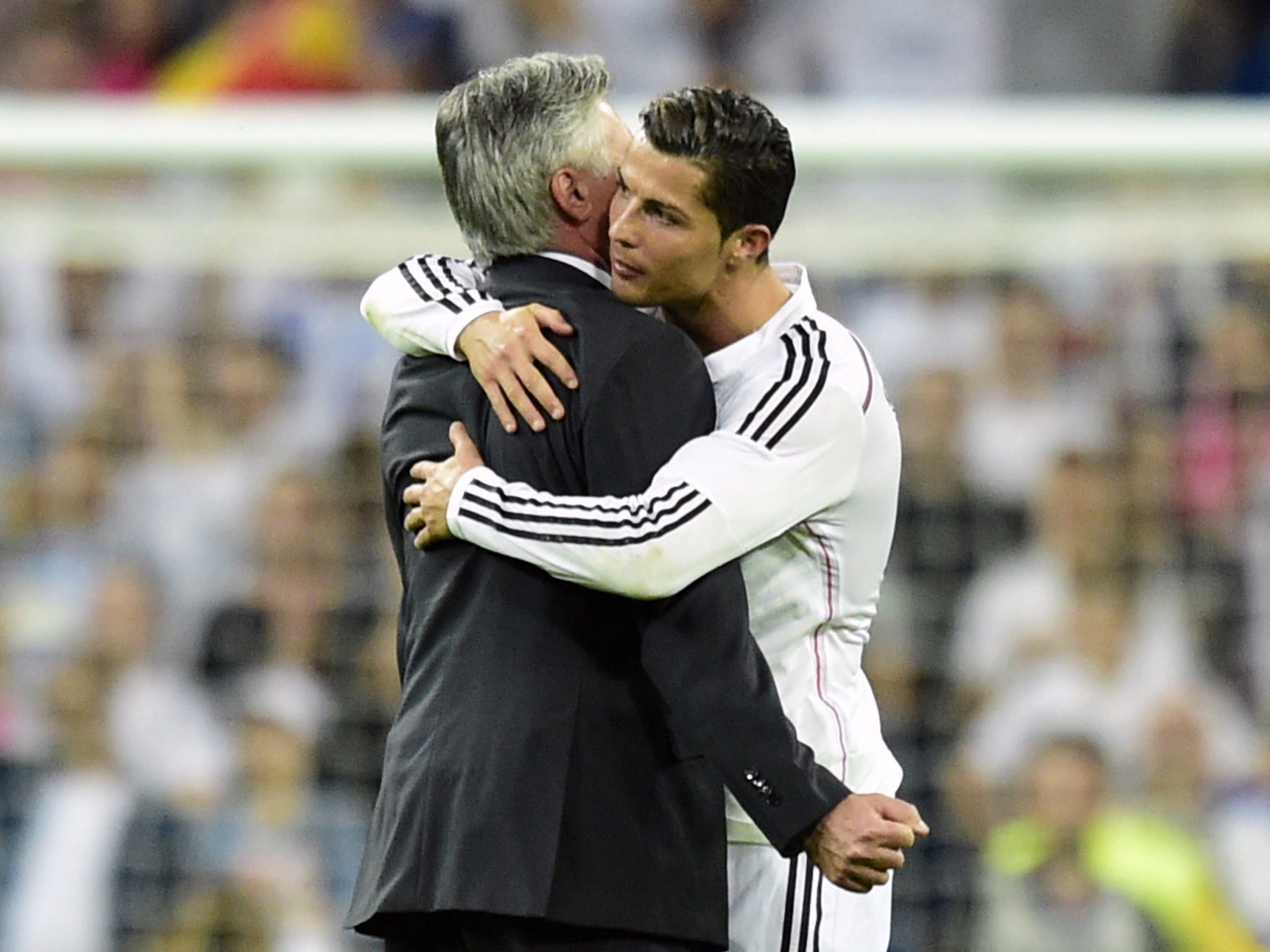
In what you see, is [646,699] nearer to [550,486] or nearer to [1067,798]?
[550,486]

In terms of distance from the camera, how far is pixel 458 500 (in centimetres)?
234

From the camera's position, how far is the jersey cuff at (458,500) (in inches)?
92.2

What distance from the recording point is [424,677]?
2.42 m

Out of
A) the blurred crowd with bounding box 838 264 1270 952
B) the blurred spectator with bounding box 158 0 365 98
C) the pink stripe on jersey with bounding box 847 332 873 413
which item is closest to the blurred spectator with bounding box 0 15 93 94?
the blurred spectator with bounding box 158 0 365 98

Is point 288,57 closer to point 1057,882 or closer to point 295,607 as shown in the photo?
point 295,607

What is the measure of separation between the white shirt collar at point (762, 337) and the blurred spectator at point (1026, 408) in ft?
7.31

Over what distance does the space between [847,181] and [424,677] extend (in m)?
3.00

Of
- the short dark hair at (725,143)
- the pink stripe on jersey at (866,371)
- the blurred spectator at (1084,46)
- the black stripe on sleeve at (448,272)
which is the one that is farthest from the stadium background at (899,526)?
the short dark hair at (725,143)

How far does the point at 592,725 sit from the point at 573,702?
3cm

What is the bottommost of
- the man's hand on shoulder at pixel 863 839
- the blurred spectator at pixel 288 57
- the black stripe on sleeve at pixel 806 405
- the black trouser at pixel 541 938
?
the black trouser at pixel 541 938

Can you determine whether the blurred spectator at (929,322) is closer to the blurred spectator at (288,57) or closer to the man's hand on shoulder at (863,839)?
the blurred spectator at (288,57)

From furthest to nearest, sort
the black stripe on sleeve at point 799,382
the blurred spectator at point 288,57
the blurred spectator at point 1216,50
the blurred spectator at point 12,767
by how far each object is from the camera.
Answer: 1. the blurred spectator at point 1216,50
2. the blurred spectator at point 288,57
3. the blurred spectator at point 12,767
4. the black stripe on sleeve at point 799,382

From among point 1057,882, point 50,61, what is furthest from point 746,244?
point 50,61

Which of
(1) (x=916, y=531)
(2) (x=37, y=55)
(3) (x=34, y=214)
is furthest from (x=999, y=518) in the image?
(2) (x=37, y=55)
